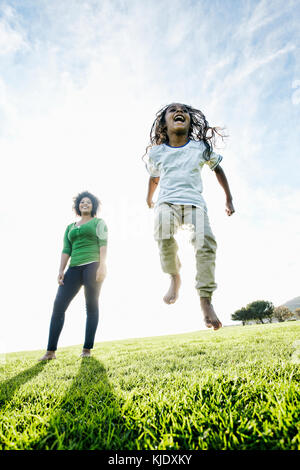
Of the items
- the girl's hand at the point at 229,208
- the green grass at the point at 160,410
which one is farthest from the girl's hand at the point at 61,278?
the girl's hand at the point at 229,208

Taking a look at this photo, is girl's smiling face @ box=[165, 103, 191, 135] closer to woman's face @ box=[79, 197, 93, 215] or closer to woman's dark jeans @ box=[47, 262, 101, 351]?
woman's face @ box=[79, 197, 93, 215]

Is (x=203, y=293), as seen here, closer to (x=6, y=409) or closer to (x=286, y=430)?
(x=286, y=430)

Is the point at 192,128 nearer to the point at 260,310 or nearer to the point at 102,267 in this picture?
the point at 102,267

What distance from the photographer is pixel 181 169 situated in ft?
10.4

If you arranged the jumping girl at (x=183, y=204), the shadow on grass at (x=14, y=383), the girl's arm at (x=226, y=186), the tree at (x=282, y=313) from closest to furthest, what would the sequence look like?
the shadow on grass at (x=14, y=383), the jumping girl at (x=183, y=204), the girl's arm at (x=226, y=186), the tree at (x=282, y=313)

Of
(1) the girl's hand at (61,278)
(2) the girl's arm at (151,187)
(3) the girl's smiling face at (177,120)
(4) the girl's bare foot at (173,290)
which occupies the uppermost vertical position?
(3) the girl's smiling face at (177,120)

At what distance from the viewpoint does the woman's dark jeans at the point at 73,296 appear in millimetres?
4430

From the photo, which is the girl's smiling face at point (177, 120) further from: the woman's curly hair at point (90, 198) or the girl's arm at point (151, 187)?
the woman's curly hair at point (90, 198)

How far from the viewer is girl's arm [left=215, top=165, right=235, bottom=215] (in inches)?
140

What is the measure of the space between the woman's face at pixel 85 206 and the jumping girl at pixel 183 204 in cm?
210

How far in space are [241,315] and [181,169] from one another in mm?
53323

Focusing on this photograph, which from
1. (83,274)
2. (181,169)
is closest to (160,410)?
(181,169)
